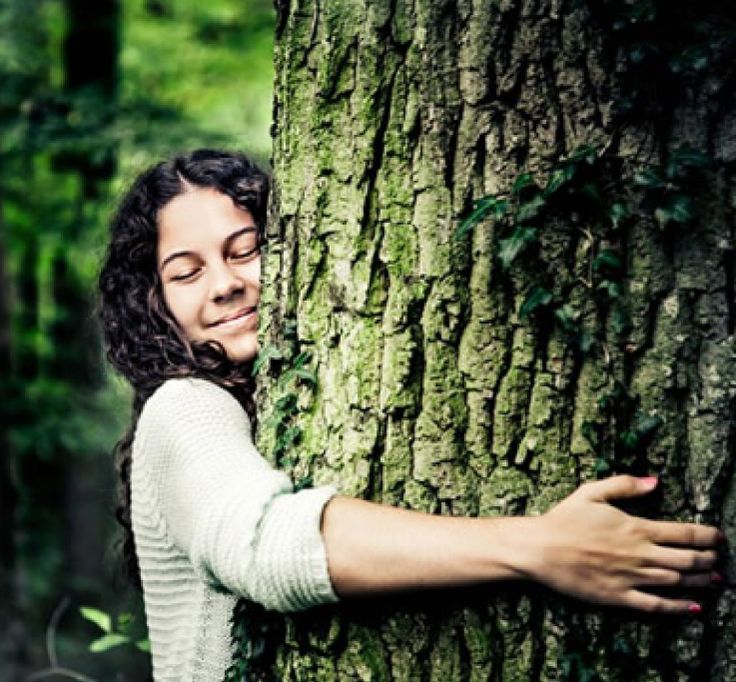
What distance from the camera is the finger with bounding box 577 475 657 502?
1860 millimetres

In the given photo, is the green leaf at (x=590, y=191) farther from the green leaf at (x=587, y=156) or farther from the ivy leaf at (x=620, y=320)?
the ivy leaf at (x=620, y=320)

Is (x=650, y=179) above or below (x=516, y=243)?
above

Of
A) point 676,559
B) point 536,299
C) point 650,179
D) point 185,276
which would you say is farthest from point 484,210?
point 185,276

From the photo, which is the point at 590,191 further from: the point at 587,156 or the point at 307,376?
the point at 307,376

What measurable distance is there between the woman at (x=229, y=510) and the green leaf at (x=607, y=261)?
38cm

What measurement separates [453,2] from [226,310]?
996mm

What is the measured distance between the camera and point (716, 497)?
1.91m

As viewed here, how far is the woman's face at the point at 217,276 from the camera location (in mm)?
2619

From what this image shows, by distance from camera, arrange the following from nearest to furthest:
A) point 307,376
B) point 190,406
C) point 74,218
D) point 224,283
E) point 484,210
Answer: point 484,210 < point 307,376 < point 190,406 < point 224,283 < point 74,218

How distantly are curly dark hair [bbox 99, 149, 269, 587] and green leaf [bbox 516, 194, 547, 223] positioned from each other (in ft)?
3.02

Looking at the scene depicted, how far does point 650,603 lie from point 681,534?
13 centimetres

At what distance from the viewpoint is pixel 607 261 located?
6.23ft

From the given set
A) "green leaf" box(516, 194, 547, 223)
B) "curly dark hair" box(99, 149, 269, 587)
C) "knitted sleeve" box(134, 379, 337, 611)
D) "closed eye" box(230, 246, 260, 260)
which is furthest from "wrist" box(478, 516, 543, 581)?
"closed eye" box(230, 246, 260, 260)

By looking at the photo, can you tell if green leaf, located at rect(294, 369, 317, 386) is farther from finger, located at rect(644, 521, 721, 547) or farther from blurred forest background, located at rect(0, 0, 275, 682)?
blurred forest background, located at rect(0, 0, 275, 682)
